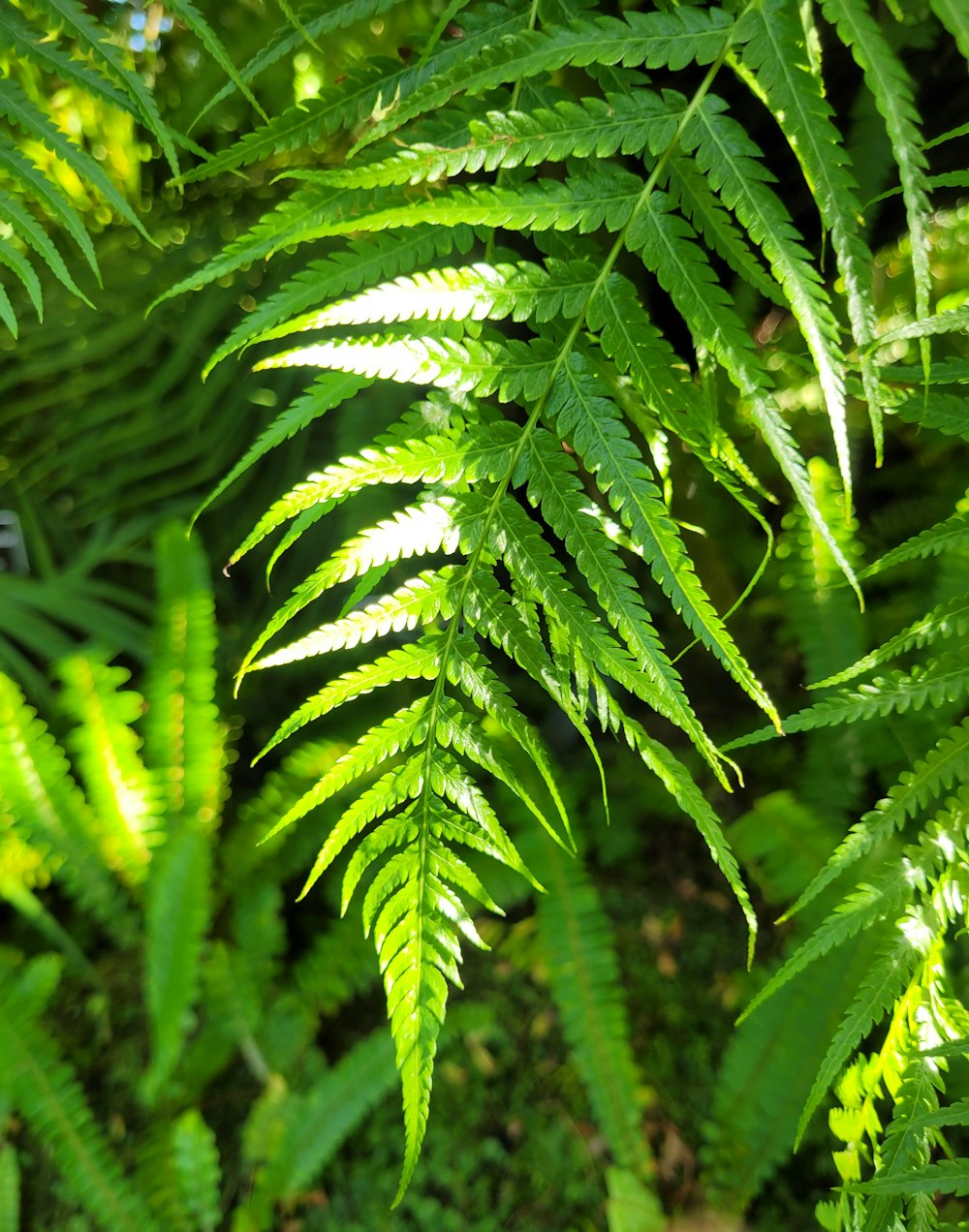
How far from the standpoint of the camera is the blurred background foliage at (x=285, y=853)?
1.70 metres

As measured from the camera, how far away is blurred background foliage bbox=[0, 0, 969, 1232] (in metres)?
1.70

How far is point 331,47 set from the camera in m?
1.66

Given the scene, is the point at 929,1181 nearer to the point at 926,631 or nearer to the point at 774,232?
the point at 926,631

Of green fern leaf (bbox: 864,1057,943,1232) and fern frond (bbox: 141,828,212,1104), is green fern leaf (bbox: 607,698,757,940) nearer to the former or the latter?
green fern leaf (bbox: 864,1057,943,1232)

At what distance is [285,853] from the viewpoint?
6.72ft

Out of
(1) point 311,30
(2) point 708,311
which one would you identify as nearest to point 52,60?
(1) point 311,30

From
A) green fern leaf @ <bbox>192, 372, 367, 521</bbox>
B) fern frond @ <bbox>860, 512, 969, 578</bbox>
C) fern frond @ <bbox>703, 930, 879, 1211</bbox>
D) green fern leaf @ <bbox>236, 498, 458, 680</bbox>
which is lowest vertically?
fern frond @ <bbox>703, 930, 879, 1211</bbox>

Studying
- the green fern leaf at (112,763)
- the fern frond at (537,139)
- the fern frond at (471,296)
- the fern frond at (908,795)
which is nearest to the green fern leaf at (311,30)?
the fern frond at (537,139)

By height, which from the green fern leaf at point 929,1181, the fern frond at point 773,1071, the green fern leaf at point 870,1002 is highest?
the green fern leaf at point 870,1002

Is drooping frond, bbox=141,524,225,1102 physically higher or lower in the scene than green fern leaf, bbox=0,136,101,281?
lower

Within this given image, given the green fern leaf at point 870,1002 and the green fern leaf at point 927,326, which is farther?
the green fern leaf at point 870,1002

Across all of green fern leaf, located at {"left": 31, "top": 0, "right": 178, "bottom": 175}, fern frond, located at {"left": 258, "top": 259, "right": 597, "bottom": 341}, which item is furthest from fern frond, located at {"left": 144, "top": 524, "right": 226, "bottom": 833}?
fern frond, located at {"left": 258, "top": 259, "right": 597, "bottom": 341}

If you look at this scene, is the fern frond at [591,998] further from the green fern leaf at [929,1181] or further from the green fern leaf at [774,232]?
the green fern leaf at [774,232]

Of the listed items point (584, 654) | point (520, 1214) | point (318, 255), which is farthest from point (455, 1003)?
point (318, 255)
